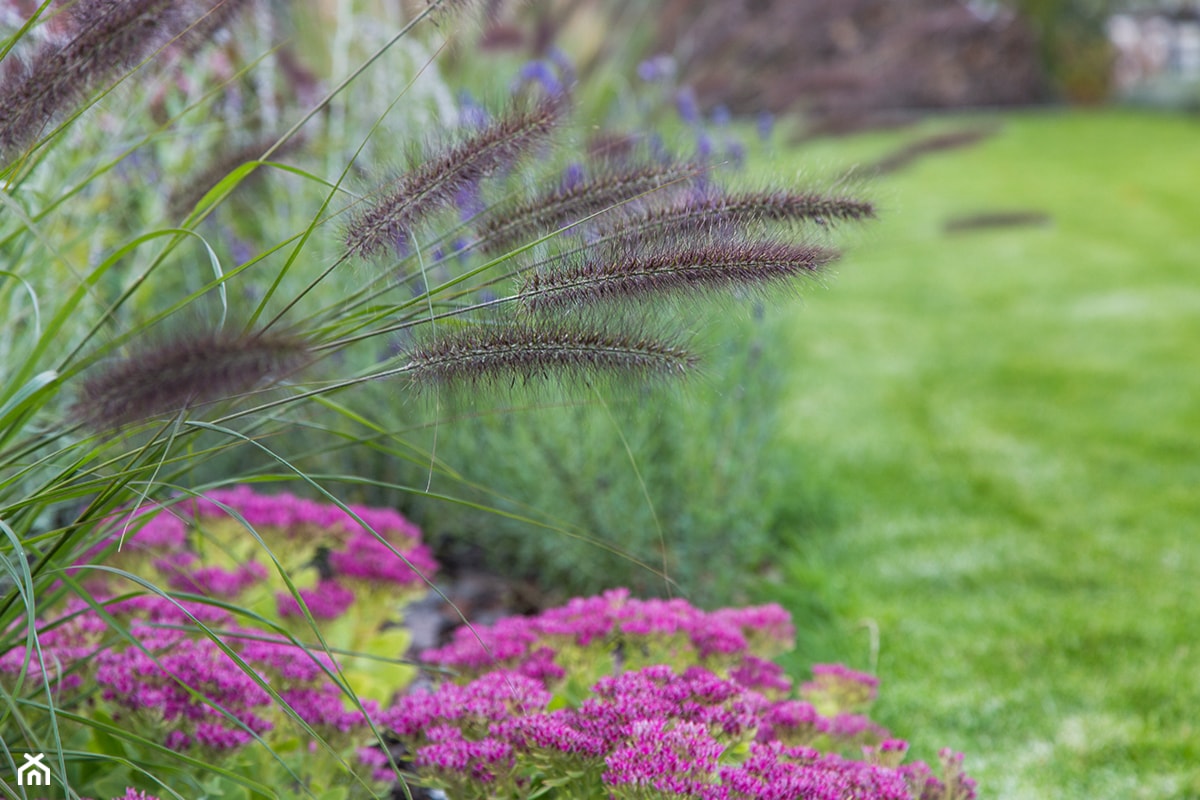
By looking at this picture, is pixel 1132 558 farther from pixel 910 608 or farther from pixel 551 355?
pixel 551 355

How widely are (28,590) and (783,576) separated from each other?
8.70 ft

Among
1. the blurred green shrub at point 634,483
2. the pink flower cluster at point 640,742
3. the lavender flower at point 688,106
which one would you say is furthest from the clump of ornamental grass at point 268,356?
the lavender flower at point 688,106

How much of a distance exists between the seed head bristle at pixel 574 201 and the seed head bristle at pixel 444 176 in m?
0.07

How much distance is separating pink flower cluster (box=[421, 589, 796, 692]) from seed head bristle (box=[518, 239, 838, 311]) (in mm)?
685

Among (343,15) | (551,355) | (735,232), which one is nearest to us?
(551,355)

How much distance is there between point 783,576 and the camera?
3.48 m

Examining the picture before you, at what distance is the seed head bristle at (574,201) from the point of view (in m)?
1.51

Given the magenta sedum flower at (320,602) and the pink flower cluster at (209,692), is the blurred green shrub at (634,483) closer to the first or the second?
the magenta sedum flower at (320,602)

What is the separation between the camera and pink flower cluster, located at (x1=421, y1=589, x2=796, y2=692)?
5.72ft

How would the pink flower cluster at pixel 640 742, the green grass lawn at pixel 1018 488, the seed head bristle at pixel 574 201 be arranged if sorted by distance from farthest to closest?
the green grass lawn at pixel 1018 488, the seed head bristle at pixel 574 201, the pink flower cluster at pixel 640 742

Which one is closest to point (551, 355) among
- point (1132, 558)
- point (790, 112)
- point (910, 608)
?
point (910, 608)

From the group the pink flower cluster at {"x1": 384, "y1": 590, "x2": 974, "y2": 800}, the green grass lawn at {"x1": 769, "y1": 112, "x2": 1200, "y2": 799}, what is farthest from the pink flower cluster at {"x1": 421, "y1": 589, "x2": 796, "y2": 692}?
the green grass lawn at {"x1": 769, "y1": 112, "x2": 1200, "y2": 799}

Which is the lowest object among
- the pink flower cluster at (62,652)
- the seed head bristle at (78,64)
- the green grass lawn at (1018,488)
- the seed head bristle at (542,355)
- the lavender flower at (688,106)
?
the green grass lawn at (1018,488)

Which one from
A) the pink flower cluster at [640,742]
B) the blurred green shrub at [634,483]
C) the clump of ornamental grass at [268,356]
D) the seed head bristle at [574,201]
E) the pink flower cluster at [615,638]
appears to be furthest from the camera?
the blurred green shrub at [634,483]
